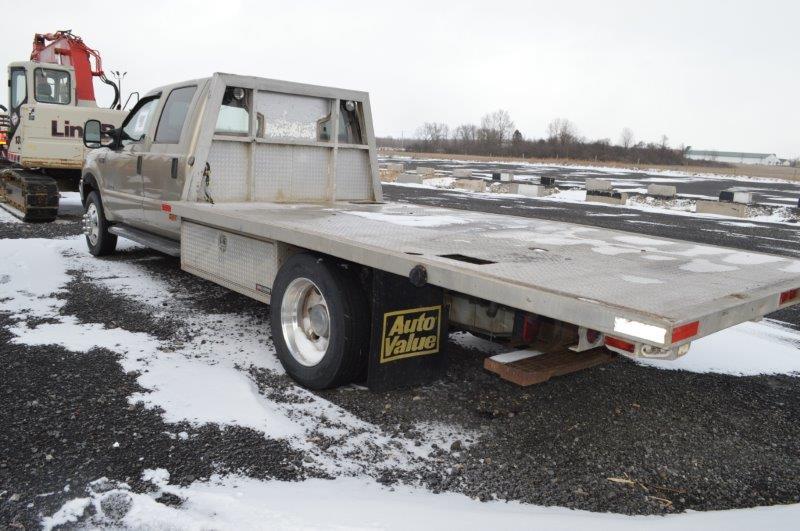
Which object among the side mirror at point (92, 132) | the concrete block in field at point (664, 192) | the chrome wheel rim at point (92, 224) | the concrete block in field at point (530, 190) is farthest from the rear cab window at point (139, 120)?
the concrete block in field at point (664, 192)

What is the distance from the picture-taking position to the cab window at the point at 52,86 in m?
12.6

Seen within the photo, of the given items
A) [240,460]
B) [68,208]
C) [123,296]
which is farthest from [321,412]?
[68,208]

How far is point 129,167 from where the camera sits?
7375 millimetres

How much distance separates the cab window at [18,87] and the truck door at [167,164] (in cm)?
751

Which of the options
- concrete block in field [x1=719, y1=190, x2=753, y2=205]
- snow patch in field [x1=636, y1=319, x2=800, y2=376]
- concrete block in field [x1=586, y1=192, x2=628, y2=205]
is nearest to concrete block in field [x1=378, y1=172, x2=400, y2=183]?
concrete block in field [x1=586, y1=192, x2=628, y2=205]

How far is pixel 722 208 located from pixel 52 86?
18562 millimetres

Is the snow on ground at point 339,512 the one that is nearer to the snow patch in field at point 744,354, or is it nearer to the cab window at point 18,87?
the snow patch in field at point 744,354

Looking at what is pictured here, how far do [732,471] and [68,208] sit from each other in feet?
46.4

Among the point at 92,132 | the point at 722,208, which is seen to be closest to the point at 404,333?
the point at 92,132

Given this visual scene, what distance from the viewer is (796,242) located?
44.7ft

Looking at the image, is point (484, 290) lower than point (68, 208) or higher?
higher

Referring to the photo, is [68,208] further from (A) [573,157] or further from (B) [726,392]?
(A) [573,157]

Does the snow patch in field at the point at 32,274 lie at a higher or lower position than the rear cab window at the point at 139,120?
lower

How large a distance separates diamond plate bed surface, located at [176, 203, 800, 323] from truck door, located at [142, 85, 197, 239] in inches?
33.2
